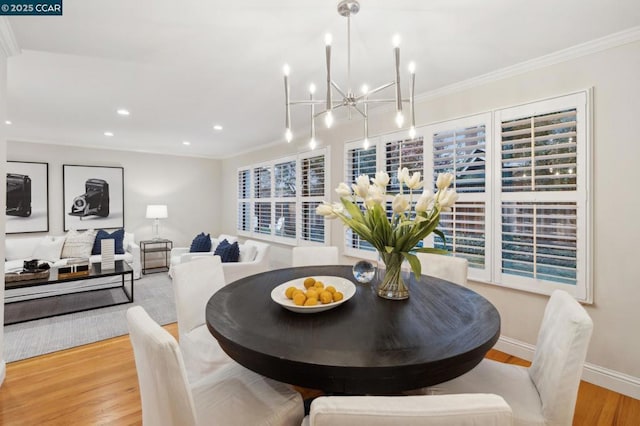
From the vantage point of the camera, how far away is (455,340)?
3.57 feet

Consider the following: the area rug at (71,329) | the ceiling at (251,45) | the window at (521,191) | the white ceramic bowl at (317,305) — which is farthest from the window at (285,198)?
the white ceramic bowl at (317,305)

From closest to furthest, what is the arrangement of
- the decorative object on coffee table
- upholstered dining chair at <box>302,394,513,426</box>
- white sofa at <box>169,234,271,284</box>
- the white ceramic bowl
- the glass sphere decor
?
upholstered dining chair at <box>302,394,513,426</box>, the white ceramic bowl, the glass sphere decor, white sofa at <box>169,234,271,284</box>, the decorative object on coffee table

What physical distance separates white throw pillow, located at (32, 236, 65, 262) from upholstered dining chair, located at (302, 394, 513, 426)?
552cm

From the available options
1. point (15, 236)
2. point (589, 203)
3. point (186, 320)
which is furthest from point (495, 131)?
point (15, 236)

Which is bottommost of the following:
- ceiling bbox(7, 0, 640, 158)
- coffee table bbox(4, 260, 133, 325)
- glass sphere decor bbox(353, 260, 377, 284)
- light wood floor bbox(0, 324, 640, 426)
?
light wood floor bbox(0, 324, 640, 426)

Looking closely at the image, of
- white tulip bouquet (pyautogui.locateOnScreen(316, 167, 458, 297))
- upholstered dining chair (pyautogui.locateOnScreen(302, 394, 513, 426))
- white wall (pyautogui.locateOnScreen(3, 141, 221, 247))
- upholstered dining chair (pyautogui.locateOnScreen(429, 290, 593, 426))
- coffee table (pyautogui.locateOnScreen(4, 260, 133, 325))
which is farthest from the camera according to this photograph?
white wall (pyautogui.locateOnScreen(3, 141, 221, 247))

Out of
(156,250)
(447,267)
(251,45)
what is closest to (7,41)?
(251,45)

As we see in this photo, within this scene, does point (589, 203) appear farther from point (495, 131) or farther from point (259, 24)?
point (259, 24)

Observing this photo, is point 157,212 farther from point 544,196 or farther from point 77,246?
point 544,196

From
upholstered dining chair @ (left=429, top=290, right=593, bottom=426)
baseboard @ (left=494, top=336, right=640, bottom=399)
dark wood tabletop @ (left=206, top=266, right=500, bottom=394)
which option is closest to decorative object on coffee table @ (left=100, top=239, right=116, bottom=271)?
dark wood tabletop @ (left=206, top=266, right=500, bottom=394)

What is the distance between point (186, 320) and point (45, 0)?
2.08 metres

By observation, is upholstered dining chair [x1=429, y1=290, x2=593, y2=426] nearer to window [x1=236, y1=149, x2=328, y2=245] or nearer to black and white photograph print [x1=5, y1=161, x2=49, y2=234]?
window [x1=236, y1=149, x2=328, y2=245]

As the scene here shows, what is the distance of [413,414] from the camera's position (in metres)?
0.63

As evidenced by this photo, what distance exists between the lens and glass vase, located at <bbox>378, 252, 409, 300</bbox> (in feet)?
5.13
